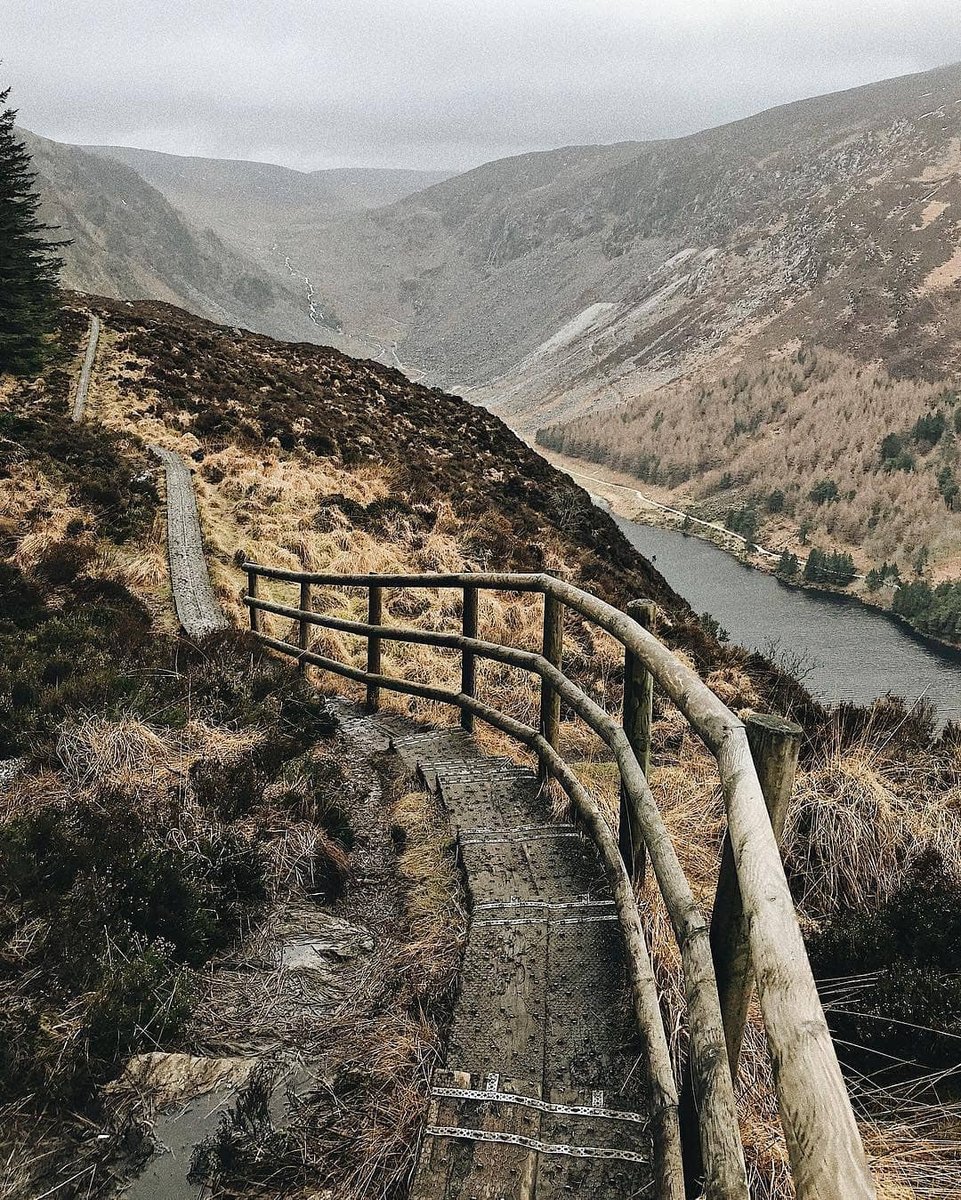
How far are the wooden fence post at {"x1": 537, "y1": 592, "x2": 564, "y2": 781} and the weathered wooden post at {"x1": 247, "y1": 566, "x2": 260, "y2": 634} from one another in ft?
16.1

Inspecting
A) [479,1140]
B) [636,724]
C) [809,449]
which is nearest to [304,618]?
[636,724]

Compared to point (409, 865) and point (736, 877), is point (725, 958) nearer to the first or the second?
point (736, 877)

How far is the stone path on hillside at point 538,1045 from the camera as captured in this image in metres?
1.78

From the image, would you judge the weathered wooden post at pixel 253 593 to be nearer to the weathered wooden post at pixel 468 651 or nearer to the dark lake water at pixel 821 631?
the weathered wooden post at pixel 468 651

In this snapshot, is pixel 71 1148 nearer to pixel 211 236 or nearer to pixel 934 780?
pixel 934 780

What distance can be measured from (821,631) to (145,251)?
405ft

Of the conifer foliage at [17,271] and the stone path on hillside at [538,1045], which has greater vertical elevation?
the conifer foliage at [17,271]

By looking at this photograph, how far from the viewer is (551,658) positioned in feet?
11.8

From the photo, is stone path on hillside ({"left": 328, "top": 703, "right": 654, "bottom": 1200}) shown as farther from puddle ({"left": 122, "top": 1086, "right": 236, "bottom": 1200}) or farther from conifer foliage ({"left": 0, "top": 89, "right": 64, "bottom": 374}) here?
conifer foliage ({"left": 0, "top": 89, "right": 64, "bottom": 374})

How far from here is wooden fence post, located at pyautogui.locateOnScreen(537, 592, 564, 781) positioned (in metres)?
3.53

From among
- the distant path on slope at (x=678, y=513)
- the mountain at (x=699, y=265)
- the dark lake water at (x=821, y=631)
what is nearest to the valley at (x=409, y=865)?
the dark lake water at (x=821, y=631)

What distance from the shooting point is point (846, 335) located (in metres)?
81.5

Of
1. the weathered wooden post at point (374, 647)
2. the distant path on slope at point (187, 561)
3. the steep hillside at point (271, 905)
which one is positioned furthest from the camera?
the distant path on slope at point (187, 561)

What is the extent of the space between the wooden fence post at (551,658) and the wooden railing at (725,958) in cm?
44
